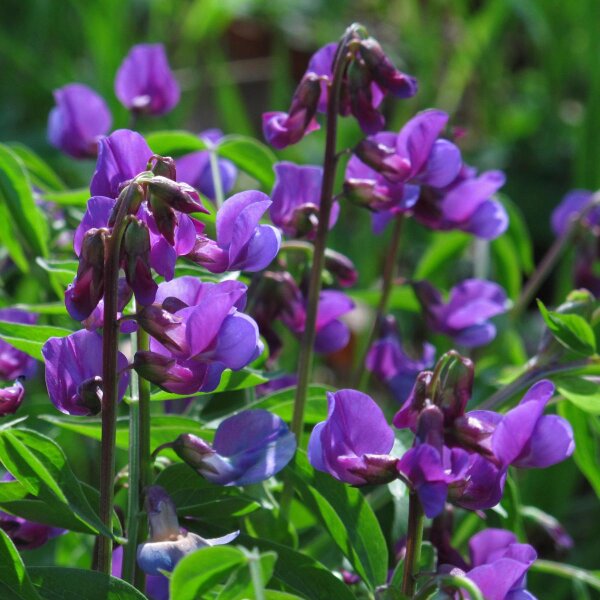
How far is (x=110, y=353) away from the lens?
60 centimetres

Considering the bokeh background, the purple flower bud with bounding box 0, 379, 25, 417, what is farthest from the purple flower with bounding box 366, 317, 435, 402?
the bokeh background

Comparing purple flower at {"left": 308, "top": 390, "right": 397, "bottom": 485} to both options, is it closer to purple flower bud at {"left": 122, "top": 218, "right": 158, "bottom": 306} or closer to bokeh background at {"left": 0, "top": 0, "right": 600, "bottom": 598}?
purple flower bud at {"left": 122, "top": 218, "right": 158, "bottom": 306}

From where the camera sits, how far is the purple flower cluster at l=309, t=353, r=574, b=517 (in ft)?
1.96

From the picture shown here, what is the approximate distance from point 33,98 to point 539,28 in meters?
1.14

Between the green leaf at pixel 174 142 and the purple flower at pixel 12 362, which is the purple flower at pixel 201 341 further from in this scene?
the green leaf at pixel 174 142

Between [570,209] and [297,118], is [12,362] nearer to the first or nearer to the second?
[297,118]

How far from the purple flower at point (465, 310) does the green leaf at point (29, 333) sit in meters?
0.38

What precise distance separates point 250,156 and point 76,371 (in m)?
0.42

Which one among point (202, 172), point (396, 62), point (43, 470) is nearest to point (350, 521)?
point (43, 470)

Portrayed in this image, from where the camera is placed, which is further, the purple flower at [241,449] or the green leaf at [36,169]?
the green leaf at [36,169]

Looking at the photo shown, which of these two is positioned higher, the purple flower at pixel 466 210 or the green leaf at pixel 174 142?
the green leaf at pixel 174 142

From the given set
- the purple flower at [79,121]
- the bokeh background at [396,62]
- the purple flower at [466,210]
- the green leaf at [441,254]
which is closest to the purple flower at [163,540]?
the purple flower at [466,210]

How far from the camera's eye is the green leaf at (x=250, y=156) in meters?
1.00

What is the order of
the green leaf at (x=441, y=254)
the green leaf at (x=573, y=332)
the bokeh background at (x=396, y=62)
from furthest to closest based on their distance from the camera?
the bokeh background at (x=396, y=62)
the green leaf at (x=441, y=254)
the green leaf at (x=573, y=332)
